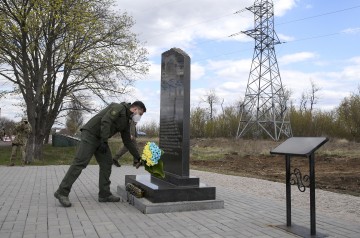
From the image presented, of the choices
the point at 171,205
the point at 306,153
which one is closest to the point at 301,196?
the point at 171,205

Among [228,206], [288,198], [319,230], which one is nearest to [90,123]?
[228,206]

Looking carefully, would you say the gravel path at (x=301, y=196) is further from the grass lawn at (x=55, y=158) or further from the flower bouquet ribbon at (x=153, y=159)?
the grass lawn at (x=55, y=158)

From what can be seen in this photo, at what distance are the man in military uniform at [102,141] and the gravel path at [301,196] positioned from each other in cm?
330

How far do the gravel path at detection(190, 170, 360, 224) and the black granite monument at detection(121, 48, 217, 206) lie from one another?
2.08m

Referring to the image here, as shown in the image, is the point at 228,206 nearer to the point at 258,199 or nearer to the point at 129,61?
the point at 258,199

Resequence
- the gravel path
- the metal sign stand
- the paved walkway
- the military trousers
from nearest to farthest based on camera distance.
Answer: the metal sign stand → the paved walkway → the military trousers → the gravel path

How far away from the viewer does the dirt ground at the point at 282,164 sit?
12.1 metres

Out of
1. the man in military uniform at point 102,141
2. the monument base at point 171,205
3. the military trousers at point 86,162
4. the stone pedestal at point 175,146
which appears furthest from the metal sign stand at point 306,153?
the military trousers at point 86,162

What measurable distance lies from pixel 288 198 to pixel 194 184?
185 centimetres

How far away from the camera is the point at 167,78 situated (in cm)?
825

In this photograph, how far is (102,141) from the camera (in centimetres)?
702

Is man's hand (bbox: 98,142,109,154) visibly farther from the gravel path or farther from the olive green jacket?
the gravel path

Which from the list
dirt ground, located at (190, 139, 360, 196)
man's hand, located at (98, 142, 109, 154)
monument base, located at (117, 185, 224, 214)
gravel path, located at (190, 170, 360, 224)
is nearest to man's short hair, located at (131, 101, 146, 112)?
man's hand, located at (98, 142, 109, 154)

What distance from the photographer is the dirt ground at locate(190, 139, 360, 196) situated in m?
12.1
